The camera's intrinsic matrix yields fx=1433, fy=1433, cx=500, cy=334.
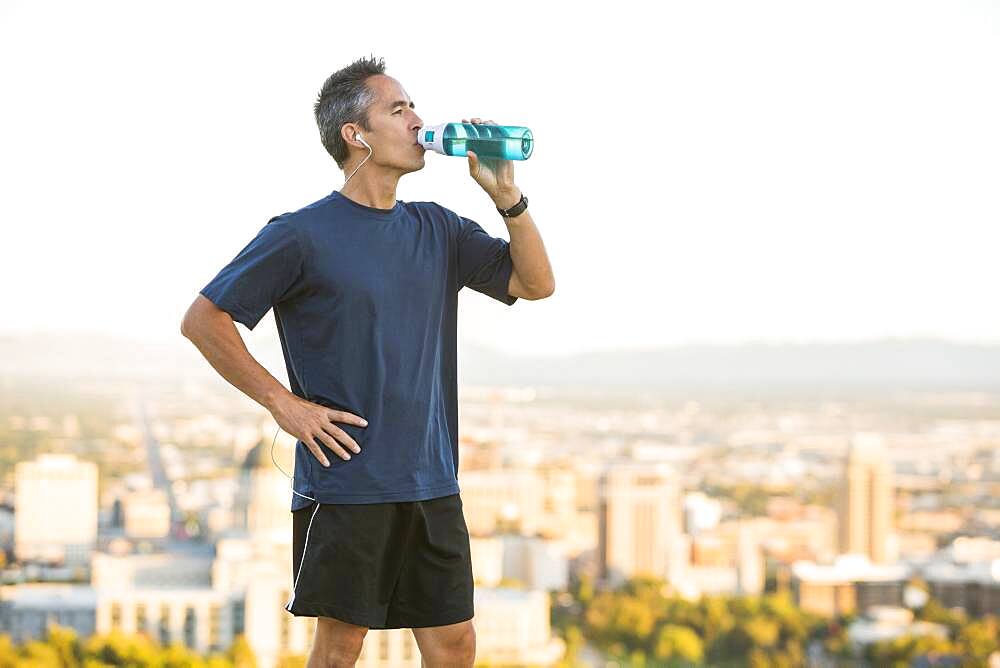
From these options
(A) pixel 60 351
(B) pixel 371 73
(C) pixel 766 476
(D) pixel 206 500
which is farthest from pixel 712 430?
(B) pixel 371 73

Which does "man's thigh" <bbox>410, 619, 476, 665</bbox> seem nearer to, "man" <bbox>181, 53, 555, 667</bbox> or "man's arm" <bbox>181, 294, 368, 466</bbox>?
"man" <bbox>181, 53, 555, 667</bbox>

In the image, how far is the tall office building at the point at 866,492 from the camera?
827 inches

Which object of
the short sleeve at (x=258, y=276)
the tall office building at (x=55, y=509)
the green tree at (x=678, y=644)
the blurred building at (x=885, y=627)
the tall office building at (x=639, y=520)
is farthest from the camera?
the tall office building at (x=639, y=520)

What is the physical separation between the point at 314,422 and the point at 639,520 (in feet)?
65.8

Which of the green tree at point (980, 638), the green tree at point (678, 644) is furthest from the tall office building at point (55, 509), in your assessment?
the green tree at point (980, 638)

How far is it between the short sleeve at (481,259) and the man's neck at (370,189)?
11cm

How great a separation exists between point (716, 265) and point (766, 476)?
13.0ft

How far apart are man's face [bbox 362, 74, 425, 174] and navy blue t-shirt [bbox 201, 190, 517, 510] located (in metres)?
0.06

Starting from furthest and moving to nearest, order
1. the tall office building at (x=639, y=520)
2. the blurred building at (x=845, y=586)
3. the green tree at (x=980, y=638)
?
the tall office building at (x=639, y=520) < the blurred building at (x=845, y=586) < the green tree at (x=980, y=638)

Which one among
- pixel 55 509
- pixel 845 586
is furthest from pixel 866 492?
pixel 55 509

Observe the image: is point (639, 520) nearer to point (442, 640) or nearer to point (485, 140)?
point (442, 640)

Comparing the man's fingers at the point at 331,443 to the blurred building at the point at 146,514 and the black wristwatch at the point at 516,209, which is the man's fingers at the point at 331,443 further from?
the blurred building at the point at 146,514

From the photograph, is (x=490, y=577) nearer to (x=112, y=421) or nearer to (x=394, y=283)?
(x=112, y=421)

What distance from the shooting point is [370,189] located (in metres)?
1.52
